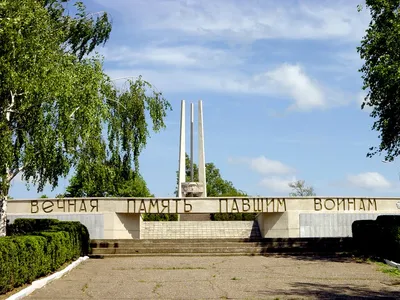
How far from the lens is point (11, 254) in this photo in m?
11.5

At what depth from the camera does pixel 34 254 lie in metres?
13.1

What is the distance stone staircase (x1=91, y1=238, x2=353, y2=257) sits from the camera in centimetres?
2214

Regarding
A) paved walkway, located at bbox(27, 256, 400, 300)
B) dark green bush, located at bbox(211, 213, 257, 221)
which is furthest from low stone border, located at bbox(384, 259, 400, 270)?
dark green bush, located at bbox(211, 213, 257, 221)

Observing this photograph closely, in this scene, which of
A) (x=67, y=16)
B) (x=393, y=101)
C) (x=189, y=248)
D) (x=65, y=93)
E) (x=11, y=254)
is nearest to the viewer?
(x=11, y=254)

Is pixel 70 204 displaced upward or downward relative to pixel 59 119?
downward

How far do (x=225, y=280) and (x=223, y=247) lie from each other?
9.03 meters

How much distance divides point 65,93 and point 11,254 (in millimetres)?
8149

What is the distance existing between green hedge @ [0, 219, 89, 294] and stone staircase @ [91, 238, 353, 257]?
2.77 m

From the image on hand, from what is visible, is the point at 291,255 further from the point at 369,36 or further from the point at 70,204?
the point at 70,204

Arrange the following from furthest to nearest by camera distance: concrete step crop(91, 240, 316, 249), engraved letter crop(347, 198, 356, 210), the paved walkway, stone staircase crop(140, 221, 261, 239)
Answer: stone staircase crop(140, 221, 261, 239) → engraved letter crop(347, 198, 356, 210) → concrete step crop(91, 240, 316, 249) → the paved walkway

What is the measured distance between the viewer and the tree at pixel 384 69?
19.1 m

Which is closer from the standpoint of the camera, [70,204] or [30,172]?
[30,172]

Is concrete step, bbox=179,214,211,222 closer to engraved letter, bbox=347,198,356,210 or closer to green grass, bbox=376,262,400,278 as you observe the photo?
engraved letter, bbox=347,198,356,210

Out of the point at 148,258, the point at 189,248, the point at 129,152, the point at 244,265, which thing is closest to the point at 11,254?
the point at 244,265
